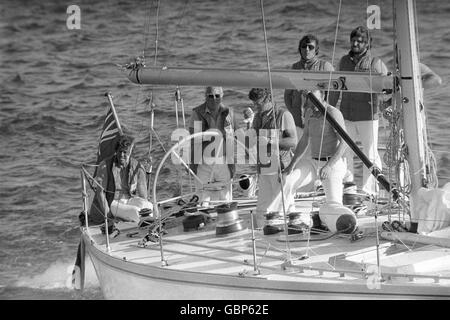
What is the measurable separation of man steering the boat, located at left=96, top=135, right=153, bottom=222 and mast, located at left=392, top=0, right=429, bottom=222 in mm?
3910

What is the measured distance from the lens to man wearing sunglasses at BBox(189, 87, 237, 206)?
49.0 ft

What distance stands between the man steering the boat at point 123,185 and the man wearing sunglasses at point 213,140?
2.61 ft

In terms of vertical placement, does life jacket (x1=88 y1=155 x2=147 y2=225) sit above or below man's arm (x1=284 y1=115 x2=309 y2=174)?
below

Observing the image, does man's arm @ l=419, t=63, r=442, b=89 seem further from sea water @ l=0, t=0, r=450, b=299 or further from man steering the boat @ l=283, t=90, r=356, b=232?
sea water @ l=0, t=0, r=450, b=299

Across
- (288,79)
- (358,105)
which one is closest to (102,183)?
(288,79)

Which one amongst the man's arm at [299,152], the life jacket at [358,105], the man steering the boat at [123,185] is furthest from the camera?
the life jacket at [358,105]

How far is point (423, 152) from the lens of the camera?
1303cm

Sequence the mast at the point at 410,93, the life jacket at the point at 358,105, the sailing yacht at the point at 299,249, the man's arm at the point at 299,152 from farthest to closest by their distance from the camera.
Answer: the life jacket at the point at 358,105
the man's arm at the point at 299,152
the mast at the point at 410,93
the sailing yacht at the point at 299,249

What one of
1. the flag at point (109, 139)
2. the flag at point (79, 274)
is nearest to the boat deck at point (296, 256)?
the flag at point (79, 274)

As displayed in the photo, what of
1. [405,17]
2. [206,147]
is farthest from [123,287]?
[405,17]

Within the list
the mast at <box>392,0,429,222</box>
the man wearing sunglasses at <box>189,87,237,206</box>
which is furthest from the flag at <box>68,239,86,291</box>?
the mast at <box>392,0,429,222</box>

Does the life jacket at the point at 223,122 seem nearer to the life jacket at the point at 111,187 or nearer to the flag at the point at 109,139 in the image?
the life jacket at the point at 111,187

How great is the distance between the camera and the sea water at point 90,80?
18.1 m
